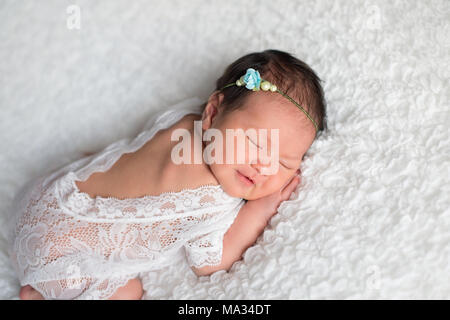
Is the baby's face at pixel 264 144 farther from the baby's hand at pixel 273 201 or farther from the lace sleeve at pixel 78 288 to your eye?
the lace sleeve at pixel 78 288

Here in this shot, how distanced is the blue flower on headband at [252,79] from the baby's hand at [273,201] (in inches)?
12.8

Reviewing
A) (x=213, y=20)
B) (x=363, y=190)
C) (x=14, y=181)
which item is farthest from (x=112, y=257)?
(x=213, y=20)

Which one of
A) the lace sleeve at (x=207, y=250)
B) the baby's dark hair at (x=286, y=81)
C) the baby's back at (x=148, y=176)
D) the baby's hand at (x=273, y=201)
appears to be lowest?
the lace sleeve at (x=207, y=250)

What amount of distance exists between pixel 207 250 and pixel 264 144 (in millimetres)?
377

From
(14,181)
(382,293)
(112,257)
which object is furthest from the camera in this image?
(14,181)

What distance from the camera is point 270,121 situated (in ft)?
4.36

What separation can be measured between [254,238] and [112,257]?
46cm

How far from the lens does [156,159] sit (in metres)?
1.45

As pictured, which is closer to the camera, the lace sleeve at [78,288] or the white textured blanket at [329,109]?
the white textured blanket at [329,109]

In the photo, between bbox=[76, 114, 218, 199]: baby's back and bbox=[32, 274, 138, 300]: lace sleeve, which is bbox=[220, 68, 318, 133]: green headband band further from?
bbox=[32, 274, 138, 300]: lace sleeve

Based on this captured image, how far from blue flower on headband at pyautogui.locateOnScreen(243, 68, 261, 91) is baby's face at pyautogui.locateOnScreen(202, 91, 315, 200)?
0.08 feet

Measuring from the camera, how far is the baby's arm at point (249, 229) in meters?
1.39

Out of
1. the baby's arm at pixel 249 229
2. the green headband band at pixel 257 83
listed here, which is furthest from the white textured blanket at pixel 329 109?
the green headband band at pixel 257 83

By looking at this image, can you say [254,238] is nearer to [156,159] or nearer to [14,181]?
[156,159]
